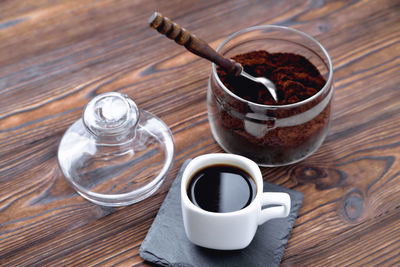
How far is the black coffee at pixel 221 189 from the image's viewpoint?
72 centimetres

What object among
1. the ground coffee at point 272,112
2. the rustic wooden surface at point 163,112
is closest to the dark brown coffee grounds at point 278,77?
the ground coffee at point 272,112

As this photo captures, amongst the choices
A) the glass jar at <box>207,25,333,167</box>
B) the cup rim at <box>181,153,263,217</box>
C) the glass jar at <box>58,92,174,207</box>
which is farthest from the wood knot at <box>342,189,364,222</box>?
the glass jar at <box>58,92,174,207</box>

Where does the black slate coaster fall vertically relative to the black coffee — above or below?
below

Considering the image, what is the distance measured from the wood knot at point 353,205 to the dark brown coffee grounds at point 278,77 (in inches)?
7.8

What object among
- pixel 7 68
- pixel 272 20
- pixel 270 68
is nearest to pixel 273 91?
pixel 270 68

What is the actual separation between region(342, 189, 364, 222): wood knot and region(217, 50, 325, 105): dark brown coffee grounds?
0.20m

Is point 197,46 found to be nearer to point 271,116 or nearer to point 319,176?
point 271,116

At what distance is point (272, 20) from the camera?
1102 millimetres

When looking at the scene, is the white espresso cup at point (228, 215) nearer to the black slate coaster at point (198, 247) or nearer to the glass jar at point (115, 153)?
the black slate coaster at point (198, 247)

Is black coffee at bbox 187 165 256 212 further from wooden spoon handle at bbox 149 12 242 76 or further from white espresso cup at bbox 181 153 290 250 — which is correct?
wooden spoon handle at bbox 149 12 242 76

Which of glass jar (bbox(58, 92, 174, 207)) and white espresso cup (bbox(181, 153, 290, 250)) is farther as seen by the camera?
glass jar (bbox(58, 92, 174, 207))

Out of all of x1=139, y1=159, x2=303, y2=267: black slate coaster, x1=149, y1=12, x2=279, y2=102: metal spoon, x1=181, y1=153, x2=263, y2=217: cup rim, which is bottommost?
x1=139, y1=159, x2=303, y2=267: black slate coaster

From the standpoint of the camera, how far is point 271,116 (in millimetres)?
777

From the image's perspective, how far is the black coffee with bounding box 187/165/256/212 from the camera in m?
0.72
